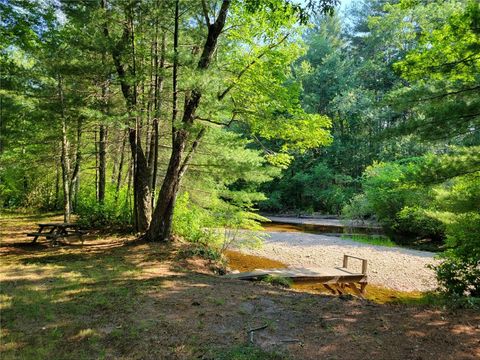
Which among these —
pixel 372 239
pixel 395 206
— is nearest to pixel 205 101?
pixel 372 239

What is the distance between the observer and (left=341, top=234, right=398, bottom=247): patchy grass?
620 inches

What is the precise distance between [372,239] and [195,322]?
585 inches

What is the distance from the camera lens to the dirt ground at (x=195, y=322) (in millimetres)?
3223

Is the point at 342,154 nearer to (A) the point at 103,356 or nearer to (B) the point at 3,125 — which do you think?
(B) the point at 3,125

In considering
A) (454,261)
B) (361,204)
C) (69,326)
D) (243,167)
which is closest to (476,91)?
(454,261)

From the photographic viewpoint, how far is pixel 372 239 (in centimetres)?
1691

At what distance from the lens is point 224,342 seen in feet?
11.2

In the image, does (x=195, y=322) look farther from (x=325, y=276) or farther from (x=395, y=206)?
(x=395, y=206)

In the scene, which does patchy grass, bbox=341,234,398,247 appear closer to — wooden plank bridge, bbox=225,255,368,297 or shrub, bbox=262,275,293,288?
wooden plank bridge, bbox=225,255,368,297

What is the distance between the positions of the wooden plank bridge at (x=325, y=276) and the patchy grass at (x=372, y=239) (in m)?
7.26

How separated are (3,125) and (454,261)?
11986mm

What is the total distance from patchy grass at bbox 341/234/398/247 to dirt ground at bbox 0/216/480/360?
11684mm

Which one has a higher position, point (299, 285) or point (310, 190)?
point (310, 190)

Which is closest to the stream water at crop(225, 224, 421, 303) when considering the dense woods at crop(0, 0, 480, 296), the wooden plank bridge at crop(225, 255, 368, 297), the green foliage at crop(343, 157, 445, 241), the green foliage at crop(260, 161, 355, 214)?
the wooden plank bridge at crop(225, 255, 368, 297)
